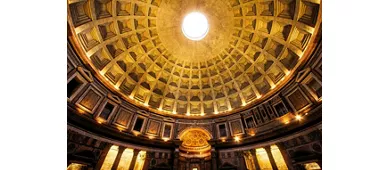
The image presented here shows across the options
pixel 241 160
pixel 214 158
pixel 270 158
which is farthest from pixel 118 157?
pixel 270 158

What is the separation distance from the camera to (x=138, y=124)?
2091cm

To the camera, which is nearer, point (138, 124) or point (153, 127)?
point (138, 124)

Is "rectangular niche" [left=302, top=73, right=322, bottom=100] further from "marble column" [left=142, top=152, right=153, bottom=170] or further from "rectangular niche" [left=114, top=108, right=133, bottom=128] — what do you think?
"rectangular niche" [left=114, top=108, right=133, bottom=128]

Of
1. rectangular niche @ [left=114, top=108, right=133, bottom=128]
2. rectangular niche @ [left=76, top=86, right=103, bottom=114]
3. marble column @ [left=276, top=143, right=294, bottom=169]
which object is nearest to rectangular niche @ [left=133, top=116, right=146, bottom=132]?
rectangular niche @ [left=114, top=108, right=133, bottom=128]

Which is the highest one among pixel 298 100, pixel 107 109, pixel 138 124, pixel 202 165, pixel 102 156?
pixel 107 109

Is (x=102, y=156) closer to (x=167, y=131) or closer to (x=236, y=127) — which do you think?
(x=167, y=131)

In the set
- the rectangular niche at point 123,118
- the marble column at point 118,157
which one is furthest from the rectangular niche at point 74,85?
the marble column at point 118,157

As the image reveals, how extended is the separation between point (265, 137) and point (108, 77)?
16092 mm

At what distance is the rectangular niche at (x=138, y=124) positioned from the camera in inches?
804

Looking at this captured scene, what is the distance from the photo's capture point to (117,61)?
19.7 m

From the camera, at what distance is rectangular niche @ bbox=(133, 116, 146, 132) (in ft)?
67.0

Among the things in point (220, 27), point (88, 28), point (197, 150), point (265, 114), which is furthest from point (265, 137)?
point (88, 28)

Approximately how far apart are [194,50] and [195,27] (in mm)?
2658

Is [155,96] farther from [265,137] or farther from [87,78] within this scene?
[265,137]
